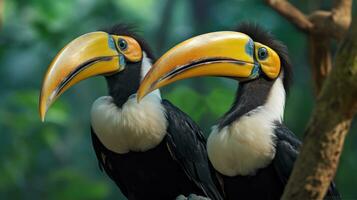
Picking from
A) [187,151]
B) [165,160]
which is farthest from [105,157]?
[187,151]

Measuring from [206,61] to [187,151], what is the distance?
837 mm

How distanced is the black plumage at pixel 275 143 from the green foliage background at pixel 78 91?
3.48 ft

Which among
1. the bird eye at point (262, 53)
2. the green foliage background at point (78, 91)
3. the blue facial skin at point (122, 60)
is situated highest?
the bird eye at point (262, 53)

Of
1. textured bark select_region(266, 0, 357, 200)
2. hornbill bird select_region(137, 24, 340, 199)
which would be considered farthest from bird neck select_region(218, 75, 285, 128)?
textured bark select_region(266, 0, 357, 200)

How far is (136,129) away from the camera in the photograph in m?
5.39

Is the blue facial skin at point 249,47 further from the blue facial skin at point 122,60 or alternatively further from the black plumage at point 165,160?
the blue facial skin at point 122,60

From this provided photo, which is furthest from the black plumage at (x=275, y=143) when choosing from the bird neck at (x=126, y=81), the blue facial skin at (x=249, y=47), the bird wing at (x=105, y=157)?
the bird wing at (x=105, y=157)

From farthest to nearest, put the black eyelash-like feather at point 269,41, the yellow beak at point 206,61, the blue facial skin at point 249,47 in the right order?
the black eyelash-like feather at point 269,41
the blue facial skin at point 249,47
the yellow beak at point 206,61

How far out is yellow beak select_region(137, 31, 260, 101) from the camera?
4.59 m

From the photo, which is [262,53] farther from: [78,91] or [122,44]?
[78,91]

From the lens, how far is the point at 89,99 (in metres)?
19.7

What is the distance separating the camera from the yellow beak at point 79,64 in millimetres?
5070

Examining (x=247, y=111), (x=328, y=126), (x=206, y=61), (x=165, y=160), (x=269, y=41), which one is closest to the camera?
(x=328, y=126)

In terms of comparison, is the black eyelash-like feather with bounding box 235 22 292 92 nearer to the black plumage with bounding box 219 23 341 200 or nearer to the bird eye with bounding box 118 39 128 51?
the black plumage with bounding box 219 23 341 200
